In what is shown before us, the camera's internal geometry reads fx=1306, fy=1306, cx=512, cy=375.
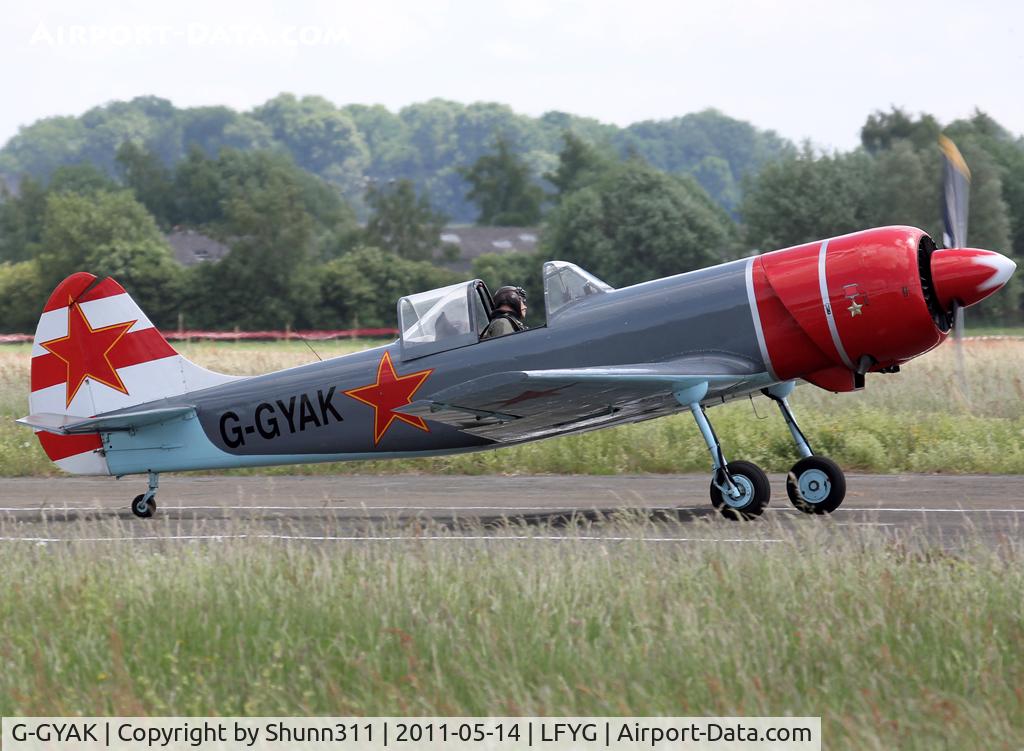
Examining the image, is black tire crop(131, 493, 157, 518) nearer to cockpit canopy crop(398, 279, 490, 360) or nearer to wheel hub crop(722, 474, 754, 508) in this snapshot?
cockpit canopy crop(398, 279, 490, 360)

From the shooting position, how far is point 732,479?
32.4ft

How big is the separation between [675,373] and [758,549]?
3060mm

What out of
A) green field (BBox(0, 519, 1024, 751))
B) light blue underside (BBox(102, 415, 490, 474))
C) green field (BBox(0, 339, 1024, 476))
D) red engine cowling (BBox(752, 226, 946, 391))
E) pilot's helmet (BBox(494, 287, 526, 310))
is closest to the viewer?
green field (BBox(0, 519, 1024, 751))

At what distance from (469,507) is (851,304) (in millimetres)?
3930

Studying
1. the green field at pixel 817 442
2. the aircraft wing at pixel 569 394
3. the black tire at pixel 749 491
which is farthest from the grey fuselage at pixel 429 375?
the green field at pixel 817 442

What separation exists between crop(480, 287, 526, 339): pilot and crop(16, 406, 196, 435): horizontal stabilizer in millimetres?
2907

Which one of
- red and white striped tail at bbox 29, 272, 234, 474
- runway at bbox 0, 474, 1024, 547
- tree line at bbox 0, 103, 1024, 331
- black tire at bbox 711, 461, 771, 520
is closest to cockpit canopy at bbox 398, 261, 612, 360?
runway at bbox 0, 474, 1024, 547

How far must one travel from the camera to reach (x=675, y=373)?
385 inches

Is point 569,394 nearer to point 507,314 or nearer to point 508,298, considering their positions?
point 507,314

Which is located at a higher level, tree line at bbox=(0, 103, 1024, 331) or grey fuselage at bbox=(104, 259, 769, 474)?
tree line at bbox=(0, 103, 1024, 331)

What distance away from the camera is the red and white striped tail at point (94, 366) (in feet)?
38.3

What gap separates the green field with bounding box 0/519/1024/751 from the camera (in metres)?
4.94

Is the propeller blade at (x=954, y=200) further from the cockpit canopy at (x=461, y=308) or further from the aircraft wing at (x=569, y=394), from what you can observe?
the cockpit canopy at (x=461, y=308)

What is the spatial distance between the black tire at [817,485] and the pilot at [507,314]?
2445 millimetres
